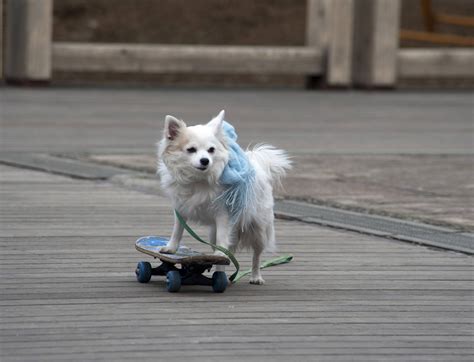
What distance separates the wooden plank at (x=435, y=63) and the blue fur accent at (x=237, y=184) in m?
13.9

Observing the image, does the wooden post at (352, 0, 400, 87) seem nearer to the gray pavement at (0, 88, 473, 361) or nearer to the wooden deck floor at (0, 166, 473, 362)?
the gray pavement at (0, 88, 473, 361)

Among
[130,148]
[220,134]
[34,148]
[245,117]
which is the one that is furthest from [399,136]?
[220,134]

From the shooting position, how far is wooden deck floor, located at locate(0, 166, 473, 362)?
5.38 meters

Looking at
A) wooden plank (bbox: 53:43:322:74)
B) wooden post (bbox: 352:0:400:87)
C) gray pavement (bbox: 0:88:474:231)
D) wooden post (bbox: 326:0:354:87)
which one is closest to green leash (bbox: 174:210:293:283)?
gray pavement (bbox: 0:88:474:231)

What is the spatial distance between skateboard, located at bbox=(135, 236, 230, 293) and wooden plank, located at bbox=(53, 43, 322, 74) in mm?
12095

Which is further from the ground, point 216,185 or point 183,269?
point 216,185

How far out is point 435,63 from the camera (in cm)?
2016

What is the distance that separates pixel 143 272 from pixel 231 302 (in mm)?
583

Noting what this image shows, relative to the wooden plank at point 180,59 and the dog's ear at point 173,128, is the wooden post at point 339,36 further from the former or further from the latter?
the dog's ear at point 173,128

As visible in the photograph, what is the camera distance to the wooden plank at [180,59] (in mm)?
18516

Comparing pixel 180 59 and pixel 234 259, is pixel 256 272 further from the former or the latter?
pixel 180 59

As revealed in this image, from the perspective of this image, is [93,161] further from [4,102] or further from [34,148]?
[4,102]

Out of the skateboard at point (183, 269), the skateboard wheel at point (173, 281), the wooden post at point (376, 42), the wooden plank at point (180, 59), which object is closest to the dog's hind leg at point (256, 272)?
the skateboard at point (183, 269)

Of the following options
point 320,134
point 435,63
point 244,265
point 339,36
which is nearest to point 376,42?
point 339,36
